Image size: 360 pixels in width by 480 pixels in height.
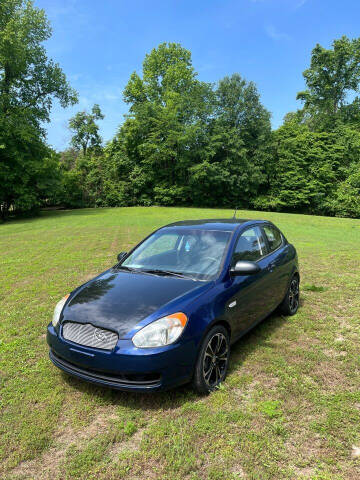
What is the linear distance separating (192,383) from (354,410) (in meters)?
1.46

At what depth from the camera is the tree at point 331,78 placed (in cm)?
4291

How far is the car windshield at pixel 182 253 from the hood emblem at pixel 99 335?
1097 millimetres

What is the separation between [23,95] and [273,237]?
34.4 metres

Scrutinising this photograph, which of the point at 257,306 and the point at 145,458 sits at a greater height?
the point at 257,306

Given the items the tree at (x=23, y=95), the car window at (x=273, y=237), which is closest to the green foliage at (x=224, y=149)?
the tree at (x=23, y=95)

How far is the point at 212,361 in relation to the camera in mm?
3184

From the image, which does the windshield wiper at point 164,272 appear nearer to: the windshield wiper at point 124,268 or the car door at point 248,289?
the windshield wiper at point 124,268

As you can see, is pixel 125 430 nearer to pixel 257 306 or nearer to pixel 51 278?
pixel 257 306

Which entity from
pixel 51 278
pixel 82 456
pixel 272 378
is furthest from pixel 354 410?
pixel 51 278

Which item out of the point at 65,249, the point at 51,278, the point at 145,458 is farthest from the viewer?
the point at 65,249

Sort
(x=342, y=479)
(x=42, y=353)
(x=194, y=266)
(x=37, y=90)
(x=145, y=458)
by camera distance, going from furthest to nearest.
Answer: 1. (x=37, y=90)
2. (x=42, y=353)
3. (x=194, y=266)
4. (x=145, y=458)
5. (x=342, y=479)

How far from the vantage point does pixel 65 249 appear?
38.5 feet

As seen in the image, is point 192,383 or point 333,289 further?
point 333,289

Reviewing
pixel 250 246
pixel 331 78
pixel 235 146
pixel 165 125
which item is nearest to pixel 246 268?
pixel 250 246
